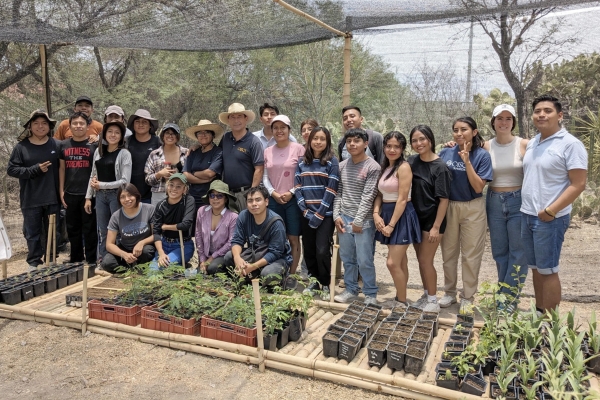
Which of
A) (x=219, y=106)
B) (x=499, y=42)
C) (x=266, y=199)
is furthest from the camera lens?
(x=219, y=106)

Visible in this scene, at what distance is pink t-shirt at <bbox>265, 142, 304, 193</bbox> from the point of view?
423 cm

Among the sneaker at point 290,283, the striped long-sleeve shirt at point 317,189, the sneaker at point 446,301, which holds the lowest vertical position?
the sneaker at point 446,301

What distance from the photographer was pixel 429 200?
12.1 ft

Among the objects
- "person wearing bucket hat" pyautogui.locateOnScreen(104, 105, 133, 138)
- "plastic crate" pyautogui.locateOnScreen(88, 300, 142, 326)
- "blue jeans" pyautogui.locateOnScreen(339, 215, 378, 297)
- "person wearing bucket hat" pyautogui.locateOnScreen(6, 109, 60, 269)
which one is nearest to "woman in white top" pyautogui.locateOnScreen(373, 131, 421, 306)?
"blue jeans" pyautogui.locateOnScreen(339, 215, 378, 297)

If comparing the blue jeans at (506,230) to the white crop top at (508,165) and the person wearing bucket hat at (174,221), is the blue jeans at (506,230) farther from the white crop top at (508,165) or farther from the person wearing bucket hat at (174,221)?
the person wearing bucket hat at (174,221)

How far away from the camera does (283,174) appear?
4.25m

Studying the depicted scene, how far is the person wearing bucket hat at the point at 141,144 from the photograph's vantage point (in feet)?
15.6

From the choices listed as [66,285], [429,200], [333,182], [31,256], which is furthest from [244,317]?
[31,256]

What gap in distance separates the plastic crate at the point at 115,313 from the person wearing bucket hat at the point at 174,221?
29.3 inches

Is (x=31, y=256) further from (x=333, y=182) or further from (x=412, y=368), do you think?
(x=412, y=368)

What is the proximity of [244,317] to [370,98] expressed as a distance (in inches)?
363

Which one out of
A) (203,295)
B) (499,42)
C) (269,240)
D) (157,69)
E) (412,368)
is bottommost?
(412,368)

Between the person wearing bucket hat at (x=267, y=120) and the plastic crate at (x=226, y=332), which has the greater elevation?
the person wearing bucket hat at (x=267, y=120)

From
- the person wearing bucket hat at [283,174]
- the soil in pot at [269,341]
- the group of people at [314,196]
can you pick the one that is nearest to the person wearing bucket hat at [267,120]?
the group of people at [314,196]
